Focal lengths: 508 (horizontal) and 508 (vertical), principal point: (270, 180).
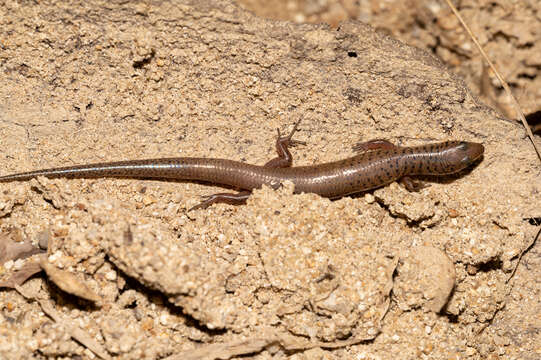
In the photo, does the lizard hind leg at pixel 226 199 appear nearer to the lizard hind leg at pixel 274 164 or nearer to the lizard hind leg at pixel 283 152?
the lizard hind leg at pixel 274 164

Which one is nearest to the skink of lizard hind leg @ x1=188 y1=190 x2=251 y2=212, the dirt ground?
lizard hind leg @ x1=188 y1=190 x2=251 y2=212

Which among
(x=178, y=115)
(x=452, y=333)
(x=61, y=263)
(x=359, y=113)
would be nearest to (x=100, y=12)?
(x=178, y=115)

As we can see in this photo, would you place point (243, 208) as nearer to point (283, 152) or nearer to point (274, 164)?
point (274, 164)

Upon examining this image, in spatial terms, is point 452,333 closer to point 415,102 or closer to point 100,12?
point 415,102

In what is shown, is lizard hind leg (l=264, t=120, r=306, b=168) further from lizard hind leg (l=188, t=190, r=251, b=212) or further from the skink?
lizard hind leg (l=188, t=190, r=251, b=212)

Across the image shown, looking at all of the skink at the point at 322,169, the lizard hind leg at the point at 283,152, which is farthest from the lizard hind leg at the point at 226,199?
the lizard hind leg at the point at 283,152

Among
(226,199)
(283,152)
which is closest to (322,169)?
(283,152)
